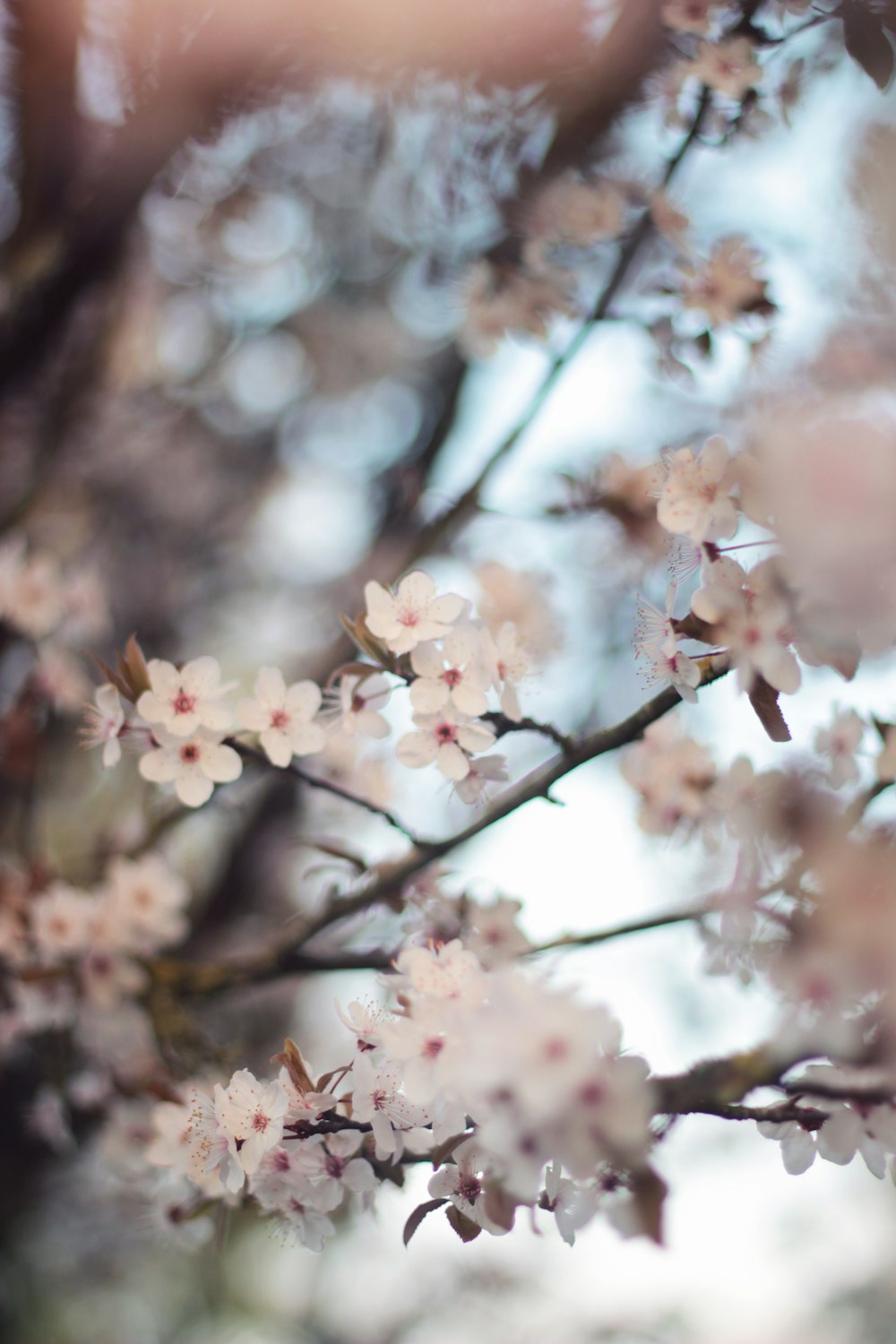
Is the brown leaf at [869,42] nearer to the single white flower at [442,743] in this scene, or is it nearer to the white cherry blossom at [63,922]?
the single white flower at [442,743]

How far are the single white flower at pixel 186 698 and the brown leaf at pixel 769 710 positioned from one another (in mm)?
454

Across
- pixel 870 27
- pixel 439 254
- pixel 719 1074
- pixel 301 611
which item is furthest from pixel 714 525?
pixel 301 611

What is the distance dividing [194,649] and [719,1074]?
90.0 inches

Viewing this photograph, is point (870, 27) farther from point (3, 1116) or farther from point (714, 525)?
point (3, 1116)

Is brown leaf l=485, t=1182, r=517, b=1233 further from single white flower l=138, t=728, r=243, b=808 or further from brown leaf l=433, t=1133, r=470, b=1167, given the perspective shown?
single white flower l=138, t=728, r=243, b=808

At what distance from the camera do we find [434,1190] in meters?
0.70

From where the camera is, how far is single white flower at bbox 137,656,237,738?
86 centimetres

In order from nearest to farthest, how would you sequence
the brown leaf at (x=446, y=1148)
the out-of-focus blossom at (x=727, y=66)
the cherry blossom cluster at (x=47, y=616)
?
the brown leaf at (x=446, y=1148) → the out-of-focus blossom at (x=727, y=66) → the cherry blossom cluster at (x=47, y=616)

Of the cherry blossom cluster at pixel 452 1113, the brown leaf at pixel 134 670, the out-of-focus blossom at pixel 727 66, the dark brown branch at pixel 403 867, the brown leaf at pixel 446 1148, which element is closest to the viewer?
the cherry blossom cluster at pixel 452 1113

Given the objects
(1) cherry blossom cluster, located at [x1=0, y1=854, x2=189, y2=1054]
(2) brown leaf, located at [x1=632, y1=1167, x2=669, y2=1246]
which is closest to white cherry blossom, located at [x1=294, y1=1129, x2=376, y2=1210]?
(2) brown leaf, located at [x1=632, y1=1167, x2=669, y2=1246]

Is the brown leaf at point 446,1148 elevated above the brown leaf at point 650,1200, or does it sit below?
below

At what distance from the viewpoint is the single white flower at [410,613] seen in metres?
0.81

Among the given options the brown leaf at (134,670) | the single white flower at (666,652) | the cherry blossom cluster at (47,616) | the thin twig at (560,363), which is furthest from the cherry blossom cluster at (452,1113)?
the cherry blossom cluster at (47,616)

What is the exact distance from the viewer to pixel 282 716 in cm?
89
